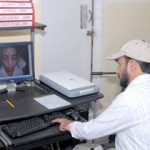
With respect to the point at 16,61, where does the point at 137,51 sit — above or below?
above

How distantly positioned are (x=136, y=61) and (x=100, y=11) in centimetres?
165

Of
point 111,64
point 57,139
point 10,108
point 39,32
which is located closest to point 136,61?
point 57,139

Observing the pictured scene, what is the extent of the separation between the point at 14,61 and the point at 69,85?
0.44 meters

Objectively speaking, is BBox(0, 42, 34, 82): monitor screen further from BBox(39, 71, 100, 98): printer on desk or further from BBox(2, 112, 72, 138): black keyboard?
BBox(2, 112, 72, 138): black keyboard

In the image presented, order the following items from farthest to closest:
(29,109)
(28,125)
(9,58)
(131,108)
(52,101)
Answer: (9,58) → (52,101) → (29,109) → (28,125) → (131,108)

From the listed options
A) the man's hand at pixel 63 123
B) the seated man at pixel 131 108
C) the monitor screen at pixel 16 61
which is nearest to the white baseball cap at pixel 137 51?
the seated man at pixel 131 108

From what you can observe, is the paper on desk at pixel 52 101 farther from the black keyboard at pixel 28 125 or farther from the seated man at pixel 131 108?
the seated man at pixel 131 108

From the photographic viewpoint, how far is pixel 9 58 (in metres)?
2.42

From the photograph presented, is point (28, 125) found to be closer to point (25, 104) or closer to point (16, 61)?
point (25, 104)

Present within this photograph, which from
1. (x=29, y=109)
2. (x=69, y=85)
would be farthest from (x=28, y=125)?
(x=69, y=85)

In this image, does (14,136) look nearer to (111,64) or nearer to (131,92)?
(131,92)

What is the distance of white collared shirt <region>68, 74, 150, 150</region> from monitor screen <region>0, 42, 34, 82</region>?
908 millimetres

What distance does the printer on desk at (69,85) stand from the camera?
7.60 feet

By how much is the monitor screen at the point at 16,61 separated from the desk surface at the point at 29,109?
12 cm
